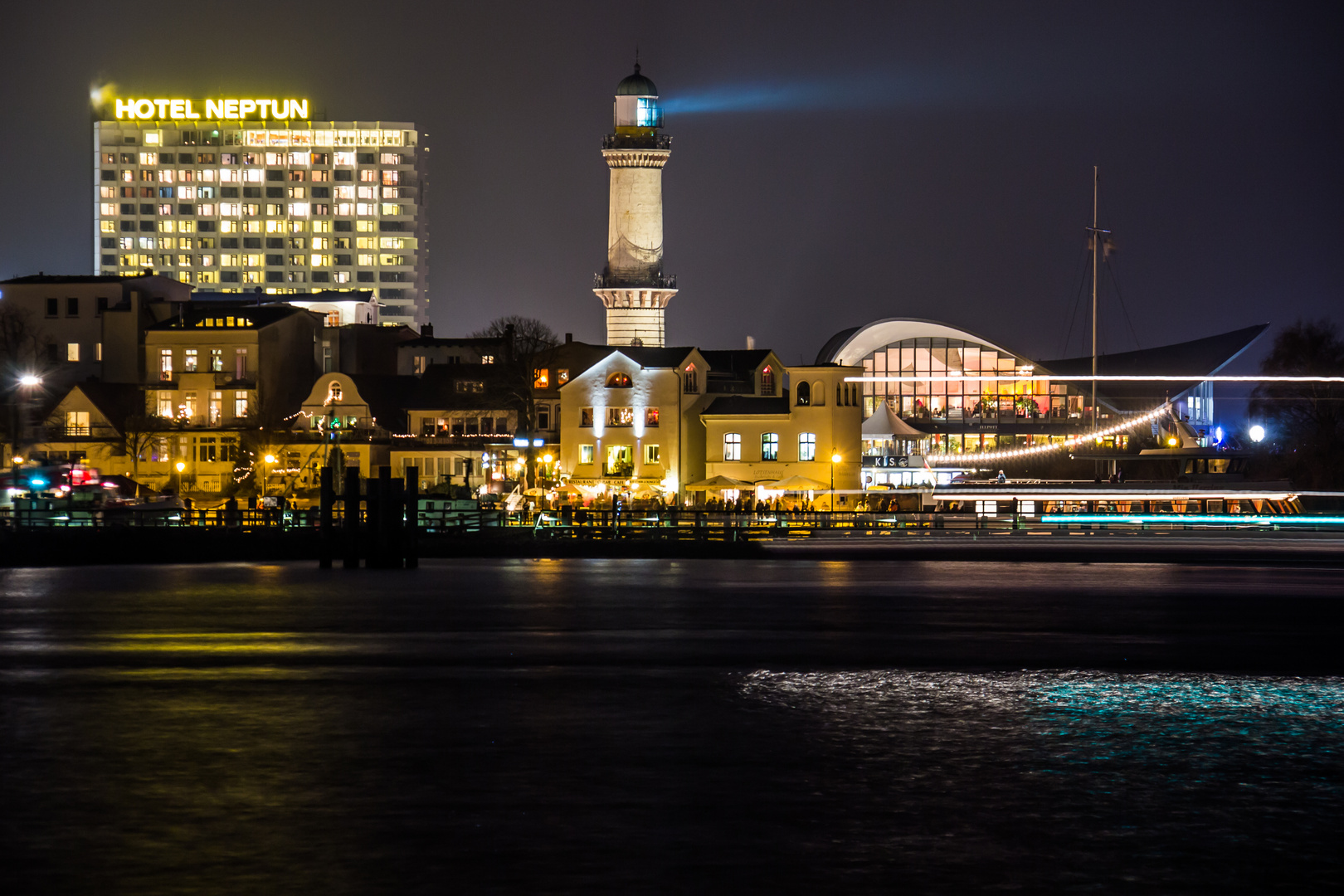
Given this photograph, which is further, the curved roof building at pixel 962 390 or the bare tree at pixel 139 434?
the curved roof building at pixel 962 390

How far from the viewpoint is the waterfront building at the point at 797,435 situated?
73.3 meters

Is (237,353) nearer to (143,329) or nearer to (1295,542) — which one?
(143,329)

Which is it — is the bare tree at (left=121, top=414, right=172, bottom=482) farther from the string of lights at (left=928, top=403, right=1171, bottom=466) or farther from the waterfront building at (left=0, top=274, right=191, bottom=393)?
the string of lights at (left=928, top=403, right=1171, bottom=466)

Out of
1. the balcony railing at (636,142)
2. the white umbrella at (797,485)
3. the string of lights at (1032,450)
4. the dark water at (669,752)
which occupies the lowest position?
the dark water at (669,752)

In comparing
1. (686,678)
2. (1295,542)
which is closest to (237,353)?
(1295,542)

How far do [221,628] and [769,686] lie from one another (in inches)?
375

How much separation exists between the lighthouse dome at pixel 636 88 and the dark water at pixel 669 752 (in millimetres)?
85946

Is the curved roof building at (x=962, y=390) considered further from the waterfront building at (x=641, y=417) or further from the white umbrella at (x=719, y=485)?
the white umbrella at (x=719, y=485)

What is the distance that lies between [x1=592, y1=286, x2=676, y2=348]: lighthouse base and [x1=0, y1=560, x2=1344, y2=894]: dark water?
7935cm

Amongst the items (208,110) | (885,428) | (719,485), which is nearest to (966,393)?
(885,428)

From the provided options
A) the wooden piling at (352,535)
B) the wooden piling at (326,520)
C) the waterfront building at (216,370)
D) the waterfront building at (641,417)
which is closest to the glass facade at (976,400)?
the waterfront building at (641,417)

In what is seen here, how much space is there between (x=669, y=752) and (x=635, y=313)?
9167 cm

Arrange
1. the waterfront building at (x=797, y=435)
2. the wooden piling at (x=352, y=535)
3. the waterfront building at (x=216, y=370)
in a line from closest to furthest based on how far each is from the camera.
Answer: the wooden piling at (x=352, y=535)
the waterfront building at (x=797, y=435)
the waterfront building at (x=216, y=370)

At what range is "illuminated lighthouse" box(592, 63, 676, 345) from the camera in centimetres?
10300
